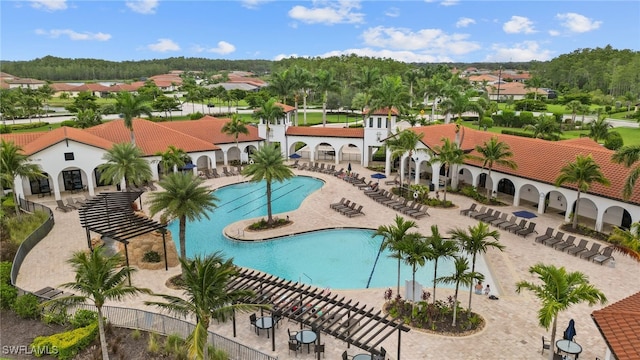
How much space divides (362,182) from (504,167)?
12.6 metres

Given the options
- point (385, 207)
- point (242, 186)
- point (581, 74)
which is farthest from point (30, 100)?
point (581, 74)

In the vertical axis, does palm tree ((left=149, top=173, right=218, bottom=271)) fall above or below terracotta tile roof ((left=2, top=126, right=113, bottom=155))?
below

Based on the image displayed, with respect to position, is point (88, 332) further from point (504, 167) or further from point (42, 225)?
point (504, 167)

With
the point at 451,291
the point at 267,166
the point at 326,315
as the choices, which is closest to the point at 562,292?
the point at 451,291

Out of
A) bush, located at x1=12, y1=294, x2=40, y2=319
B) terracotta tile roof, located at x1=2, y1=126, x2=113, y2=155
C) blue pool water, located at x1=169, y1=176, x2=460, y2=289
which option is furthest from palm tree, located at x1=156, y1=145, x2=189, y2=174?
bush, located at x1=12, y1=294, x2=40, y2=319

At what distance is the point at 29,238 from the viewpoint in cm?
2561

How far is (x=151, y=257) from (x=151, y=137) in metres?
23.6

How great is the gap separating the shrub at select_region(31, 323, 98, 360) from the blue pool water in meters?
10.1

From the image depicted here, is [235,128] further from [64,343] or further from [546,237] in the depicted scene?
[64,343]

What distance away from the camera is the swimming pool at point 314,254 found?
23609 mm

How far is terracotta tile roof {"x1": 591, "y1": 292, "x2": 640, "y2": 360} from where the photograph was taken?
12.0m

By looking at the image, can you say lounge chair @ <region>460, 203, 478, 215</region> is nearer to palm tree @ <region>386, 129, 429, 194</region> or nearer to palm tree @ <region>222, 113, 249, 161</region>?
palm tree @ <region>386, 129, 429, 194</region>

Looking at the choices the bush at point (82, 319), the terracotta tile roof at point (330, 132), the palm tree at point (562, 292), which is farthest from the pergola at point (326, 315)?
the terracotta tile roof at point (330, 132)

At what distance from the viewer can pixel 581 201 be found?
103 ft
